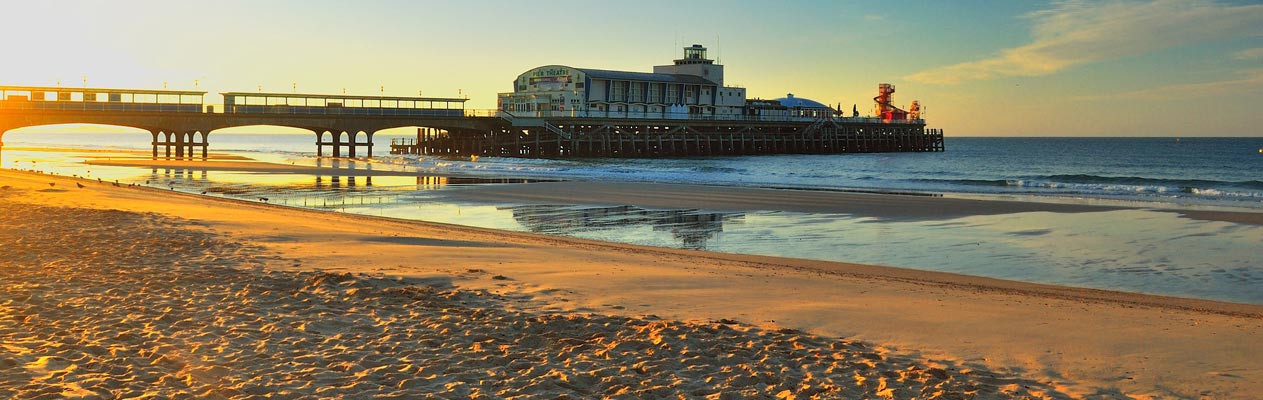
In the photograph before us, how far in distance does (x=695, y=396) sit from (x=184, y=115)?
6019 centimetres

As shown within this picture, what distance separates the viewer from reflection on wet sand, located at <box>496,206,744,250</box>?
1878cm

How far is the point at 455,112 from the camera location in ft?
224

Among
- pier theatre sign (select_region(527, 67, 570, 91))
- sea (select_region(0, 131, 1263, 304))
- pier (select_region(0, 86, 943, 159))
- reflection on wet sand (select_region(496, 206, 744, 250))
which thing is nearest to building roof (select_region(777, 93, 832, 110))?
pier (select_region(0, 86, 943, 159))

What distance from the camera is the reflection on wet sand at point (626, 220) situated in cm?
1878

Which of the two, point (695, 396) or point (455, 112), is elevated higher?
point (455, 112)

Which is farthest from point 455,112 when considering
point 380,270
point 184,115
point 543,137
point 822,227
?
point 380,270

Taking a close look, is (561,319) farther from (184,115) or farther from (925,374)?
(184,115)

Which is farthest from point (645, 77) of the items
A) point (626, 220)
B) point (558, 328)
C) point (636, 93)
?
point (558, 328)

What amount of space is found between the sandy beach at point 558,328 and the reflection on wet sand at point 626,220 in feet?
17.9

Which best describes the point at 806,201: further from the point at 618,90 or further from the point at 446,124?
the point at 618,90

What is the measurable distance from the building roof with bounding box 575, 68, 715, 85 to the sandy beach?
62139 millimetres

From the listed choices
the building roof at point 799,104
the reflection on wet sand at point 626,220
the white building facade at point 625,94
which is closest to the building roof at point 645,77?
the white building facade at point 625,94

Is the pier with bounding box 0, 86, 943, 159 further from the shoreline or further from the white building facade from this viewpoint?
the shoreline

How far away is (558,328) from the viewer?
7.80 m
